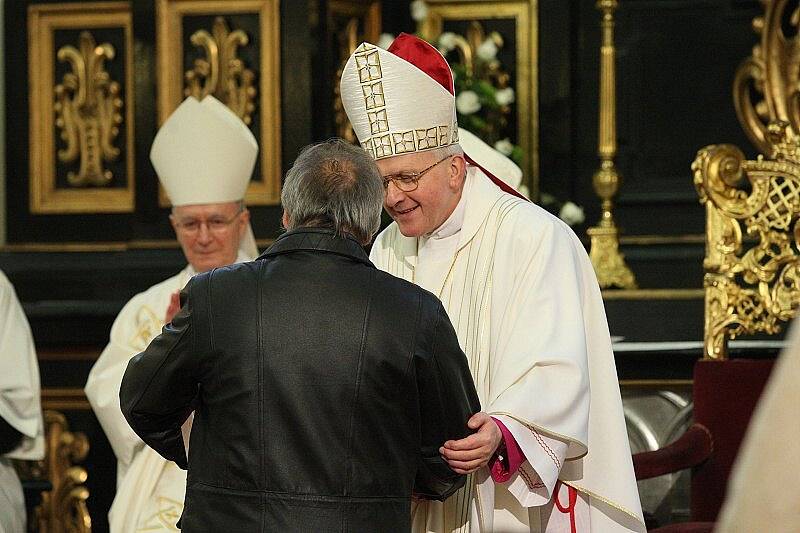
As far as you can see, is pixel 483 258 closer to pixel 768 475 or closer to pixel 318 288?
pixel 318 288

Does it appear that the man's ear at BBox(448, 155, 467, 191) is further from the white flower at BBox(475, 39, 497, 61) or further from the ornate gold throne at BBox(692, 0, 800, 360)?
the white flower at BBox(475, 39, 497, 61)

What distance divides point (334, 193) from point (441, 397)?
1.43 ft

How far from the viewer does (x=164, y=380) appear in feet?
8.58

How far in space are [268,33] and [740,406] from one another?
2.66 metres

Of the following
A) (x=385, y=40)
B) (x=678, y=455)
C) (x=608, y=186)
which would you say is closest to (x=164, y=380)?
(x=678, y=455)

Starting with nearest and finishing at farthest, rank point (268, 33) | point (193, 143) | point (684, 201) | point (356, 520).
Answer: point (356, 520), point (193, 143), point (268, 33), point (684, 201)

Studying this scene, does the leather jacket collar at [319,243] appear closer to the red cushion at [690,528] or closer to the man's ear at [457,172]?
the man's ear at [457,172]

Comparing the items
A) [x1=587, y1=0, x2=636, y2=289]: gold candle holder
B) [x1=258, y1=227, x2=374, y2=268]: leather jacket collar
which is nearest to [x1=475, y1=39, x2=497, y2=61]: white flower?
[x1=587, y1=0, x2=636, y2=289]: gold candle holder

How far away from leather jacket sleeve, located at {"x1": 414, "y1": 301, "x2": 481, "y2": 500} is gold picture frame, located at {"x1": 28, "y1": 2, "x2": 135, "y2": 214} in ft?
12.9

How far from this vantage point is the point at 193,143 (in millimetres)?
5035

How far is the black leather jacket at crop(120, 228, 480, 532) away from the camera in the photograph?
2.55 m

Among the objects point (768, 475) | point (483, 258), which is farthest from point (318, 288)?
point (768, 475)

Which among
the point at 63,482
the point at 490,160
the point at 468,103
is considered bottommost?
the point at 63,482

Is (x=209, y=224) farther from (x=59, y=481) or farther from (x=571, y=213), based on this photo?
(x=571, y=213)
